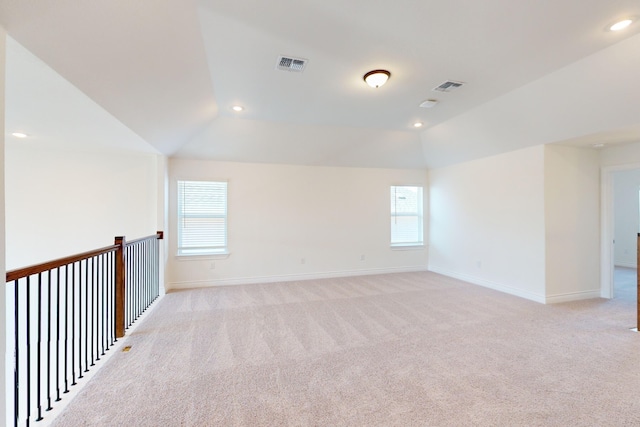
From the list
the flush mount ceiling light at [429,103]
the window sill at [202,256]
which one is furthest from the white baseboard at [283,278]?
the flush mount ceiling light at [429,103]

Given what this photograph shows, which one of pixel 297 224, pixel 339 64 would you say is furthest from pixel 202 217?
pixel 339 64

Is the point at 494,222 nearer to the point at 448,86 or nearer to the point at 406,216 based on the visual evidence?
the point at 406,216

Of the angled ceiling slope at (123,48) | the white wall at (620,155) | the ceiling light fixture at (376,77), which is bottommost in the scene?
the white wall at (620,155)

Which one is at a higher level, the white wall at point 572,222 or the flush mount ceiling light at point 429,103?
the flush mount ceiling light at point 429,103

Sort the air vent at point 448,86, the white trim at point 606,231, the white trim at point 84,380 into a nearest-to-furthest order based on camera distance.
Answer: the white trim at point 84,380 → the air vent at point 448,86 → the white trim at point 606,231

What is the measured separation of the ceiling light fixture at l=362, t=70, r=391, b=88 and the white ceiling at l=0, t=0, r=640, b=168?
0.33 ft

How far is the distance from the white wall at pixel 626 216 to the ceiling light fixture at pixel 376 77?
7.21m

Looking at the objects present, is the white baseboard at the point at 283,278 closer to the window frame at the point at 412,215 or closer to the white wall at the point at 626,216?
the window frame at the point at 412,215

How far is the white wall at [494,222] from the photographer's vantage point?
4262mm

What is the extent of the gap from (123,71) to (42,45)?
0.58m

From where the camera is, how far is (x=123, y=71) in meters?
2.24

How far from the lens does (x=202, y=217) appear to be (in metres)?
5.21

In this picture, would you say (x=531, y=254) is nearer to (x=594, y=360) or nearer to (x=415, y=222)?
(x=594, y=360)

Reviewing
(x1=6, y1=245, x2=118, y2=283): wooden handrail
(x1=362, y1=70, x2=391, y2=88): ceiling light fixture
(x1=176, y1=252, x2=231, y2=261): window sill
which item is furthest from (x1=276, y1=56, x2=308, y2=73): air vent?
(x1=176, y1=252, x2=231, y2=261): window sill
